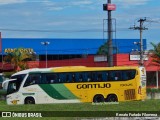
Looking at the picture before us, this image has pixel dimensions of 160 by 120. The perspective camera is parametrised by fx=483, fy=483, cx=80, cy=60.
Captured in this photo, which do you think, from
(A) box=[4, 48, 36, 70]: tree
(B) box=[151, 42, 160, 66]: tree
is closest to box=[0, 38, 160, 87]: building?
(A) box=[4, 48, 36, 70]: tree

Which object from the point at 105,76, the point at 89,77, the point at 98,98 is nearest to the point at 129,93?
the point at 105,76

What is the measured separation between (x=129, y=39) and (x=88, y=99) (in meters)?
67.4

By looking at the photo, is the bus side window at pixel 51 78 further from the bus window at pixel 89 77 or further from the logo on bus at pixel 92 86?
the bus window at pixel 89 77

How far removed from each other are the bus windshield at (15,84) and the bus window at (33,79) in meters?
0.47

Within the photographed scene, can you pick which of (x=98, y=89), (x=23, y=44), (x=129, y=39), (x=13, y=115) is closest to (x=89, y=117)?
(x=13, y=115)

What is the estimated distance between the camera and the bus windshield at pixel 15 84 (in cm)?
3529

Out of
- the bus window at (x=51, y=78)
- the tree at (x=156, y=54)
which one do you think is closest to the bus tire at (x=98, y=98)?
the bus window at (x=51, y=78)

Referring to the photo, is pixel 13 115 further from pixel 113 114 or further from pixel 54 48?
pixel 54 48

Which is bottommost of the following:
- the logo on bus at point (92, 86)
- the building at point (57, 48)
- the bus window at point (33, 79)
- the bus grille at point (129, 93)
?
the bus grille at point (129, 93)

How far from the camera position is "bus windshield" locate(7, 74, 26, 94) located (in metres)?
35.3

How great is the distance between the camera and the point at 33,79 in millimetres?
35094

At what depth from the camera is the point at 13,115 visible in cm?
1334

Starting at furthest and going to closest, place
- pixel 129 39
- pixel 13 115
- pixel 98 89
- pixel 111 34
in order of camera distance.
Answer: pixel 129 39
pixel 111 34
pixel 98 89
pixel 13 115

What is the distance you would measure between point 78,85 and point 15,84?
15.6 ft
